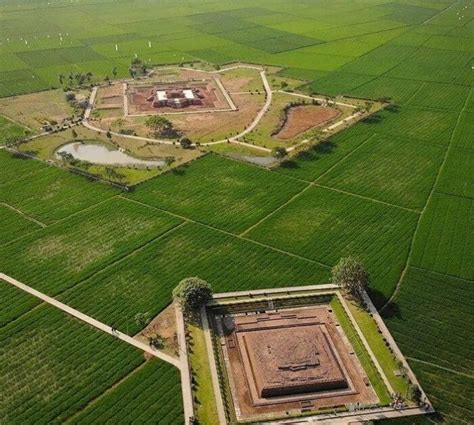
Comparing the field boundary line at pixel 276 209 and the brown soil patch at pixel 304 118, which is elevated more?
the brown soil patch at pixel 304 118

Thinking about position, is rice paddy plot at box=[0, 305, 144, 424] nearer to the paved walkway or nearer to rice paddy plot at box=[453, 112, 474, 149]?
the paved walkway

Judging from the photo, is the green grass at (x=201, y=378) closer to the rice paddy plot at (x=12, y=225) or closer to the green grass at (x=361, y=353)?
the green grass at (x=361, y=353)

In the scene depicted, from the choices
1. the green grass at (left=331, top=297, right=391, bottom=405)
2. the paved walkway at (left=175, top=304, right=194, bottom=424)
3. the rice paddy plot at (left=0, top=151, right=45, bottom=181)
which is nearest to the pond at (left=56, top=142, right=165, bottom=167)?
the rice paddy plot at (left=0, top=151, right=45, bottom=181)

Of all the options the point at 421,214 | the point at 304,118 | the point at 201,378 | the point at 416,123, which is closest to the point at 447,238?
the point at 421,214

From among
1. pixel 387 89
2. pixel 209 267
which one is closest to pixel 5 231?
pixel 209 267

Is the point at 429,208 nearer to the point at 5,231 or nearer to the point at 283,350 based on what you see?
the point at 283,350

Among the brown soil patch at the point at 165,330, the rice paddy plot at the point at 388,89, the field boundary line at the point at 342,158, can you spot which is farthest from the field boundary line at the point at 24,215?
the rice paddy plot at the point at 388,89
